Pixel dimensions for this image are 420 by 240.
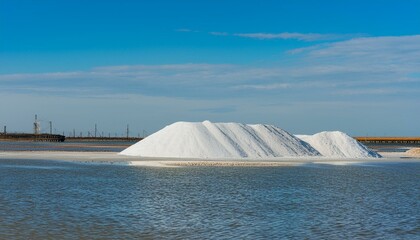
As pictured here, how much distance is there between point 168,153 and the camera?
55.1 metres

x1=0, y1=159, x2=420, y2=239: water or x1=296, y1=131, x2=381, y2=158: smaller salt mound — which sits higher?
x1=296, y1=131, x2=381, y2=158: smaller salt mound

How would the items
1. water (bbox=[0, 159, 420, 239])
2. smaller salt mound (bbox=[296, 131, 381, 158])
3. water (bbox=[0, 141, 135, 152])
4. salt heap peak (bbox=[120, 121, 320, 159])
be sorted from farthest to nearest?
1. water (bbox=[0, 141, 135, 152])
2. smaller salt mound (bbox=[296, 131, 381, 158])
3. salt heap peak (bbox=[120, 121, 320, 159])
4. water (bbox=[0, 159, 420, 239])

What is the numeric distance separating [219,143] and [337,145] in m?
16.3

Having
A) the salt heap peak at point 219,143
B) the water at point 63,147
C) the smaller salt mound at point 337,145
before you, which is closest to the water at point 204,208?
the salt heap peak at point 219,143

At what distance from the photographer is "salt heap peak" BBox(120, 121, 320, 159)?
2167 inches

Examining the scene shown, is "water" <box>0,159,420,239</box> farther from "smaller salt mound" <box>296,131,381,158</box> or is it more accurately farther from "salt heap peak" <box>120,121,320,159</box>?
"smaller salt mound" <box>296,131,381,158</box>

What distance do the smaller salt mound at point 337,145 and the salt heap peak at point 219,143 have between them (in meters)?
2.28

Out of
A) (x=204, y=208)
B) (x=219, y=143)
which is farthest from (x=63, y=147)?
(x=204, y=208)

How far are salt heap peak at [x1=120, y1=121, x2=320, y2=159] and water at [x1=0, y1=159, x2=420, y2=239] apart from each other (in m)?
25.9

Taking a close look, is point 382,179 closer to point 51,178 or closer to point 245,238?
point 51,178

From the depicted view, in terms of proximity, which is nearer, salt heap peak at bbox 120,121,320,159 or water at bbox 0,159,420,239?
water at bbox 0,159,420,239

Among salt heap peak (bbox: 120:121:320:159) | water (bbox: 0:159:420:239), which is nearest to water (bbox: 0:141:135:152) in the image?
salt heap peak (bbox: 120:121:320:159)

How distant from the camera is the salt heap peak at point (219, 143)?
55.0 m

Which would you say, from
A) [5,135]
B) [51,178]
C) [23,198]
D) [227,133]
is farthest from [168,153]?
[5,135]
